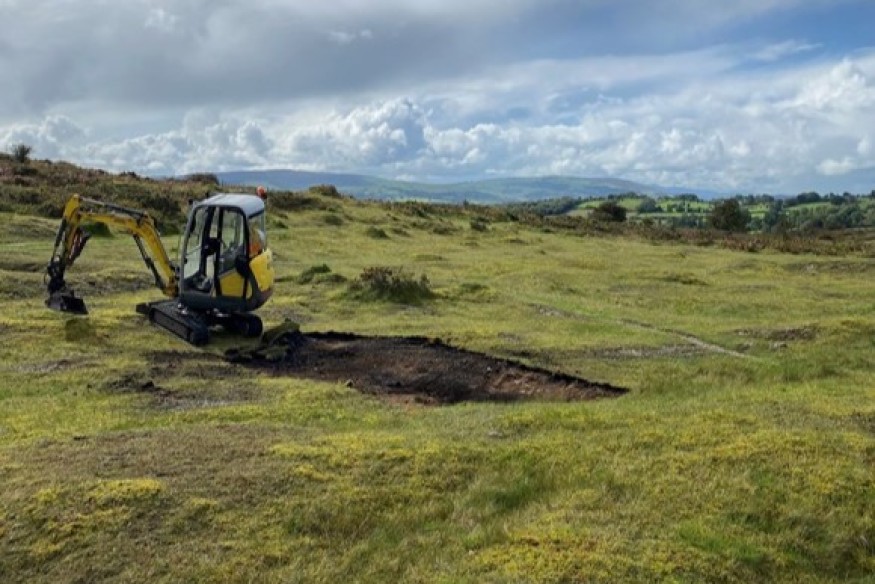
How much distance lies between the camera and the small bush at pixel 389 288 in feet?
102

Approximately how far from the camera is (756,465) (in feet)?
40.7

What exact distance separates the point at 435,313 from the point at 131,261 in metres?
16.1

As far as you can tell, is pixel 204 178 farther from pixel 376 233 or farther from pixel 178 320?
pixel 178 320

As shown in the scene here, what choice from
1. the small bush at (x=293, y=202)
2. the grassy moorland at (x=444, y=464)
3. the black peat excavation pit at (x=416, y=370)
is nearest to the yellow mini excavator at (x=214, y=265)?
the grassy moorland at (x=444, y=464)

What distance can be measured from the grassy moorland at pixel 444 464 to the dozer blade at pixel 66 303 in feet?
1.17

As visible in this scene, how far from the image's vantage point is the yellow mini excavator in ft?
77.9

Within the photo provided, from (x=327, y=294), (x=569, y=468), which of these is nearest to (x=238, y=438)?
(x=569, y=468)

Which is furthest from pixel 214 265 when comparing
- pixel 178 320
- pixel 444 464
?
pixel 444 464

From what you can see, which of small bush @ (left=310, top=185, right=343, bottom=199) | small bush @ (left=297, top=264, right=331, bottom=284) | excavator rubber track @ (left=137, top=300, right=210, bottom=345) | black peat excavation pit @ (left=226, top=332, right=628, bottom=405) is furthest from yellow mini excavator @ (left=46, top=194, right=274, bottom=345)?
small bush @ (left=310, top=185, right=343, bottom=199)

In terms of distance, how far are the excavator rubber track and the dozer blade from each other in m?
1.63

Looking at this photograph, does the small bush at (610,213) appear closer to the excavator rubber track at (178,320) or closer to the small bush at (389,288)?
the small bush at (389,288)

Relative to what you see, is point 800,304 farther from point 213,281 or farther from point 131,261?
point 131,261

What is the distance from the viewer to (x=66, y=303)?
2530cm

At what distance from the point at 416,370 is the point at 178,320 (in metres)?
7.23
